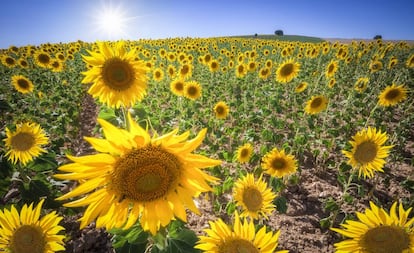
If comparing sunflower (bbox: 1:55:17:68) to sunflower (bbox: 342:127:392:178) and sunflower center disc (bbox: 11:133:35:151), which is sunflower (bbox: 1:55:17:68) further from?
sunflower (bbox: 342:127:392:178)

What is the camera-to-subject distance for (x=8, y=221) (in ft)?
8.10

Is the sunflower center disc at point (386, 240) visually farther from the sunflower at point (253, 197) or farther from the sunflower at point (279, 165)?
the sunflower at point (279, 165)

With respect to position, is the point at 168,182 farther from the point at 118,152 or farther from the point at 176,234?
the point at 176,234

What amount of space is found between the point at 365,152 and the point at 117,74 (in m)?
4.08

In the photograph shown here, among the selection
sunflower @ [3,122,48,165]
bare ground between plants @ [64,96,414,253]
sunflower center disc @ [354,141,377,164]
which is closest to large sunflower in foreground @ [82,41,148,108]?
sunflower @ [3,122,48,165]

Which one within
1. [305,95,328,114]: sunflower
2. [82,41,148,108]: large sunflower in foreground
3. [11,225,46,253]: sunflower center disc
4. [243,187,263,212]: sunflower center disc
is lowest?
[11,225,46,253]: sunflower center disc

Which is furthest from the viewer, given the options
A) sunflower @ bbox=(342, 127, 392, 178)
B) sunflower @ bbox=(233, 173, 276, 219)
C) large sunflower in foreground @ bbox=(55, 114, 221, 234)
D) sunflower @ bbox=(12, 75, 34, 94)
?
sunflower @ bbox=(12, 75, 34, 94)

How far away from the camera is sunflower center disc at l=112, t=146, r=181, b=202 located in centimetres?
151

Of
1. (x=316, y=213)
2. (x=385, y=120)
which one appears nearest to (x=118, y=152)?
(x=316, y=213)

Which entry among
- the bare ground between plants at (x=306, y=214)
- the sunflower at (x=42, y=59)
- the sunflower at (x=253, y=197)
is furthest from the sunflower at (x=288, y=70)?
the sunflower at (x=42, y=59)

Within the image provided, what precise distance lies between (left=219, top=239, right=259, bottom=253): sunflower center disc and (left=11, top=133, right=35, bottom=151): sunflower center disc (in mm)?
3848

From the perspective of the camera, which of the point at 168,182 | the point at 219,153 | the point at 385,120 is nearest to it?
the point at 168,182

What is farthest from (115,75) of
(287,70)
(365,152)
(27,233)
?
(287,70)

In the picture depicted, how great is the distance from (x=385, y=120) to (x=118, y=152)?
10318mm
